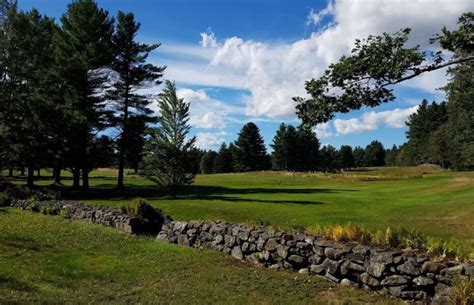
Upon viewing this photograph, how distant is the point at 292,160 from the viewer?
8681 cm

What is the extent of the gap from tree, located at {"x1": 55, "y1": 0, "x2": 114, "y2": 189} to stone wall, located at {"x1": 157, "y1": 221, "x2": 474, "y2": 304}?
85.3ft

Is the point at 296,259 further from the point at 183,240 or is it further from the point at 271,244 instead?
the point at 183,240

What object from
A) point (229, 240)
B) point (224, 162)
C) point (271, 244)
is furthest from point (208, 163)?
point (271, 244)

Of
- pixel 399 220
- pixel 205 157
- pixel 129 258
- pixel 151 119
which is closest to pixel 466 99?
pixel 399 220

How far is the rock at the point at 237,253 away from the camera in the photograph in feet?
37.9

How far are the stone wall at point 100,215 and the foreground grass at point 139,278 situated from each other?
2.03 m

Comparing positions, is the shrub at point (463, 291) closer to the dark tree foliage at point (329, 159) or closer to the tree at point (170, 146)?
the tree at point (170, 146)

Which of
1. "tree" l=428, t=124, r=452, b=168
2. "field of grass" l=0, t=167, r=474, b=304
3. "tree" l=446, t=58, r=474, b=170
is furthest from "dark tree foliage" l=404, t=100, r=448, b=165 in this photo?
"field of grass" l=0, t=167, r=474, b=304

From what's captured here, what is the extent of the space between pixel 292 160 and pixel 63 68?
191 ft

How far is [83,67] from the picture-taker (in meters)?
34.9

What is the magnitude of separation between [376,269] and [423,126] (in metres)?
107

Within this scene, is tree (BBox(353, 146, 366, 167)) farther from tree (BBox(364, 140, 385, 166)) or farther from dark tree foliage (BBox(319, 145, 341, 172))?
dark tree foliage (BBox(319, 145, 341, 172))

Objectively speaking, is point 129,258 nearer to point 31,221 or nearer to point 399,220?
point 31,221

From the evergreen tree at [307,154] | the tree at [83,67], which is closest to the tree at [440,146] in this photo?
the evergreen tree at [307,154]
